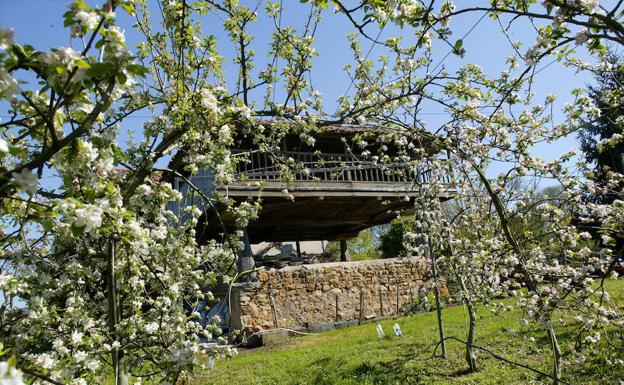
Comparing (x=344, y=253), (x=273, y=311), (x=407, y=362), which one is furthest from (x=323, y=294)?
(x=344, y=253)

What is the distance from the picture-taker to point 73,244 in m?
3.10

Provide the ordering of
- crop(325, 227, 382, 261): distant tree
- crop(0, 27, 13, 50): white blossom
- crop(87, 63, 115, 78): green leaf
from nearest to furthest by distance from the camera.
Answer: crop(0, 27, 13, 50): white blossom < crop(87, 63, 115, 78): green leaf < crop(325, 227, 382, 261): distant tree

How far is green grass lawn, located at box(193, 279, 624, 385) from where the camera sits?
5544mm

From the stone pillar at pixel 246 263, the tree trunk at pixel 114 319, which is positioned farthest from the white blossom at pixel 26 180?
the stone pillar at pixel 246 263

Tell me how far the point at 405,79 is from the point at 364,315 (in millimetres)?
7977

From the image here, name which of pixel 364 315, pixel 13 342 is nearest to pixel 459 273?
pixel 13 342

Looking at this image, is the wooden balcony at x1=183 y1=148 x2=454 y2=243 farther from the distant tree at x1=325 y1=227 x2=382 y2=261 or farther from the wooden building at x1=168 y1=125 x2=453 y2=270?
the distant tree at x1=325 y1=227 x2=382 y2=261

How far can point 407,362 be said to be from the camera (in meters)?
6.41

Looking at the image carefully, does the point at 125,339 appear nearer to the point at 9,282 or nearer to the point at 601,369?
the point at 9,282

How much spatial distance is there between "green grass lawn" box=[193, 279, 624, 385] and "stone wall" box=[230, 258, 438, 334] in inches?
51.1

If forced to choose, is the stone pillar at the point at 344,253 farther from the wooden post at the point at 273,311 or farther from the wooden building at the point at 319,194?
the wooden post at the point at 273,311

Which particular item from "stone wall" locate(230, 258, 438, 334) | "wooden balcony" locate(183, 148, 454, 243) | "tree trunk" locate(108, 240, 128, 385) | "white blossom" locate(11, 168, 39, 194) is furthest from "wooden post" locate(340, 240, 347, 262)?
"white blossom" locate(11, 168, 39, 194)

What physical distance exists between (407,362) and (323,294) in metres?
4.58

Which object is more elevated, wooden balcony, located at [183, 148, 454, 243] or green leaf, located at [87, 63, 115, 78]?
wooden balcony, located at [183, 148, 454, 243]
